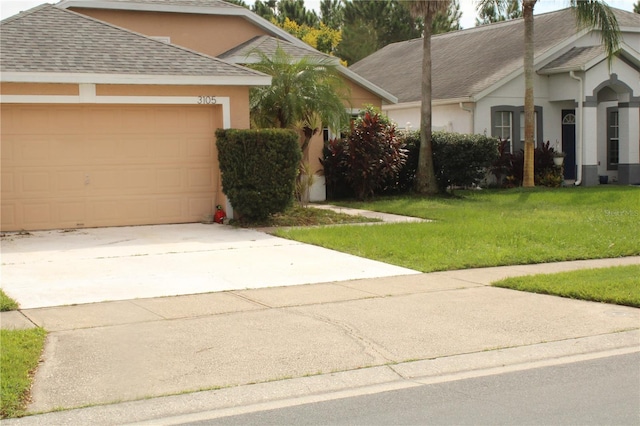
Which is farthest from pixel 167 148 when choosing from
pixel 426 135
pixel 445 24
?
pixel 445 24

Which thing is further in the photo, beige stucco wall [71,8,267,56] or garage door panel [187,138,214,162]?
beige stucco wall [71,8,267,56]

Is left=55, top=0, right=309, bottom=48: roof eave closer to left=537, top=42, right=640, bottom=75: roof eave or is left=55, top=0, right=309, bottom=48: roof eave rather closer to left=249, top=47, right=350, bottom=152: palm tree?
left=249, top=47, right=350, bottom=152: palm tree

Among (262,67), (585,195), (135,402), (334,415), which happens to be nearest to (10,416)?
(135,402)

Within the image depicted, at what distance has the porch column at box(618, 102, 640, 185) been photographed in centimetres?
2641

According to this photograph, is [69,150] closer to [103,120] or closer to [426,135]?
[103,120]

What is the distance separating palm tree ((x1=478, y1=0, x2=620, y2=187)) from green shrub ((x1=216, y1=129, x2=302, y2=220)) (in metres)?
9.81

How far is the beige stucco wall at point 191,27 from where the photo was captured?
22250mm

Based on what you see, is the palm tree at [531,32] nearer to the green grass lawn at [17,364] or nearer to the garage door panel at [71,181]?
the garage door panel at [71,181]

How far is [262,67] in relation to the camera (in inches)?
744

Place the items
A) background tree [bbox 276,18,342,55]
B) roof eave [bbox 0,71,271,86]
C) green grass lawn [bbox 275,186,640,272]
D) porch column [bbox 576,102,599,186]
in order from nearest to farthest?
green grass lawn [bbox 275,186,640,272]
roof eave [bbox 0,71,271,86]
porch column [bbox 576,102,599,186]
background tree [bbox 276,18,342,55]

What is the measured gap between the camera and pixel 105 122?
53.4 ft

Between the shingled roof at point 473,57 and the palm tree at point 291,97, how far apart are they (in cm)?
772

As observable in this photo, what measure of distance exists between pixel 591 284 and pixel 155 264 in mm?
6106

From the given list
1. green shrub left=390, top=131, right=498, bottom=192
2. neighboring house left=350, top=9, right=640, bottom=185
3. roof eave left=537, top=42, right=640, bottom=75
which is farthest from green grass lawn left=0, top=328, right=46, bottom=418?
roof eave left=537, top=42, right=640, bottom=75
